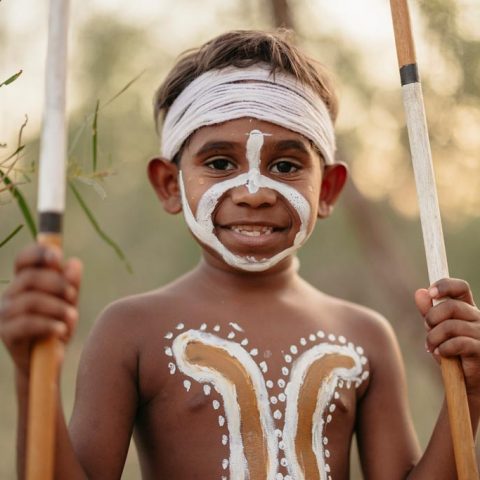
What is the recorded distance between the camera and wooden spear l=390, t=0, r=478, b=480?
2541mm

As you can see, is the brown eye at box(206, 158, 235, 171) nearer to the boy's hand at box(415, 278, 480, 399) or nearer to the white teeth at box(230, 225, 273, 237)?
the white teeth at box(230, 225, 273, 237)

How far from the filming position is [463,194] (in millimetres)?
6516

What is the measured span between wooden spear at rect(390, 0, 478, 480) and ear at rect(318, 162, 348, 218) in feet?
2.79

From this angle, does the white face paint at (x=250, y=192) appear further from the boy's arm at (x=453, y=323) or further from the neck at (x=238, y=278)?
the boy's arm at (x=453, y=323)

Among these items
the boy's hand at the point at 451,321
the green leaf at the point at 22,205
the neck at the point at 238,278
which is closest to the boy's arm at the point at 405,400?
the boy's hand at the point at 451,321

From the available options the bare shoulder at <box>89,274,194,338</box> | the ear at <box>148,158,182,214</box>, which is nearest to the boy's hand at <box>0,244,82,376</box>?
the bare shoulder at <box>89,274,194,338</box>

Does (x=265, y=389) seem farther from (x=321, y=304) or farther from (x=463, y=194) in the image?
(x=463, y=194)

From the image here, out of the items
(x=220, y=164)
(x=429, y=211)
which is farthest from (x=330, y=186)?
(x=429, y=211)

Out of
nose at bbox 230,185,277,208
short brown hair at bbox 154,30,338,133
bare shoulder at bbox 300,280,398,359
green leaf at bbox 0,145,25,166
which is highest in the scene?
short brown hair at bbox 154,30,338,133

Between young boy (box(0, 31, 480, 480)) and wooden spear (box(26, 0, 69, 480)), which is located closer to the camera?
wooden spear (box(26, 0, 69, 480))

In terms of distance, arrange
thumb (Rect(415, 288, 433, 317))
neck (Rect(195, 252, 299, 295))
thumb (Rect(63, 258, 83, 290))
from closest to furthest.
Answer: thumb (Rect(63, 258, 83, 290)), thumb (Rect(415, 288, 433, 317)), neck (Rect(195, 252, 299, 295))

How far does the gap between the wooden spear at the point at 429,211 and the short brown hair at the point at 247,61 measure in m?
0.67

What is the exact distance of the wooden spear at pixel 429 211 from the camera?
254 cm

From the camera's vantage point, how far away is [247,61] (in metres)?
3.32
